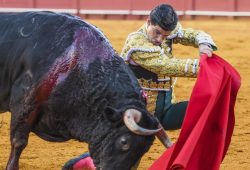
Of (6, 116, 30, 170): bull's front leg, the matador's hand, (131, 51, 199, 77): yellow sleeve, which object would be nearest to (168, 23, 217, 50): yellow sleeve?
the matador's hand

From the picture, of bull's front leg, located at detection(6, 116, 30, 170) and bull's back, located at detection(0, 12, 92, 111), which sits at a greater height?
bull's back, located at detection(0, 12, 92, 111)

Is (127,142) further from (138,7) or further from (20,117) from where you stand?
(138,7)

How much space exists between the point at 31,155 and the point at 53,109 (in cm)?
185

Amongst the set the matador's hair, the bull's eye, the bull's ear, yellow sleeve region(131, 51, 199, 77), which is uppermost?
the matador's hair

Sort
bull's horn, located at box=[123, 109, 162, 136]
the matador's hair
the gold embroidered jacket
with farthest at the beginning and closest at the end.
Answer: the gold embroidered jacket
the matador's hair
bull's horn, located at box=[123, 109, 162, 136]

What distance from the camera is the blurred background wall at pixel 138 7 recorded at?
54.7ft

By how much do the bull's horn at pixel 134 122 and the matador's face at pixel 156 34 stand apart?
0.69 metres

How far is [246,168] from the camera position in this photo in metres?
5.68

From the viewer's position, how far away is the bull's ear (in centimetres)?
400

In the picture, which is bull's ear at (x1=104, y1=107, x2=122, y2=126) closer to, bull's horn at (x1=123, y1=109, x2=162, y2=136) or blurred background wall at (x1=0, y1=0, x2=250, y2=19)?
bull's horn at (x1=123, y1=109, x2=162, y2=136)

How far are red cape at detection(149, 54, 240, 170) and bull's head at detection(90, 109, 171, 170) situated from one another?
13.2 inches

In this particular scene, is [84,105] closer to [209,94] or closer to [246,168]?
[209,94]

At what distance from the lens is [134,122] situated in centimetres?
391

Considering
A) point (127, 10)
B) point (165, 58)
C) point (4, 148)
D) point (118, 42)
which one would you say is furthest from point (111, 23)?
point (165, 58)
